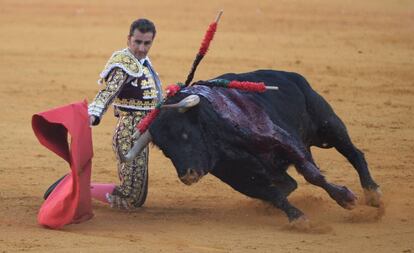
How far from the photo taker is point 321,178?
708cm

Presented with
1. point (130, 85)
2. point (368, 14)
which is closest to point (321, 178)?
point (130, 85)

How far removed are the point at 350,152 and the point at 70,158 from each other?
2136mm

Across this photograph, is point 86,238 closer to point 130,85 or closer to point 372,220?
point 130,85

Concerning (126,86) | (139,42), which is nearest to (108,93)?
(126,86)

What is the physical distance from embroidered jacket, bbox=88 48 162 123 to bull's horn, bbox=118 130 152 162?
1.11 feet

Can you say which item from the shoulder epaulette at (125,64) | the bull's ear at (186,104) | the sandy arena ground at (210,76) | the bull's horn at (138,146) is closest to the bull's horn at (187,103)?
the bull's ear at (186,104)

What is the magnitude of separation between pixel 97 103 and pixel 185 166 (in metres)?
0.77

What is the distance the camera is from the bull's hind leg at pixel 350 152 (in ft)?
25.3

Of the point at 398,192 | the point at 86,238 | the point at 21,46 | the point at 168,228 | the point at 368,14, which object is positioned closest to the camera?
the point at 86,238

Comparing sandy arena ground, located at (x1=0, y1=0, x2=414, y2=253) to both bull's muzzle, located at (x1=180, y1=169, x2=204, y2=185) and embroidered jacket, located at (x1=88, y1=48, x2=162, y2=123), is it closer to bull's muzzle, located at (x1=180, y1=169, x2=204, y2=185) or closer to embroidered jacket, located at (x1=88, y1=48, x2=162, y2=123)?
bull's muzzle, located at (x1=180, y1=169, x2=204, y2=185)

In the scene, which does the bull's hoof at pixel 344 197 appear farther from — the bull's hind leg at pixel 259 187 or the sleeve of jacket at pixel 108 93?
the sleeve of jacket at pixel 108 93

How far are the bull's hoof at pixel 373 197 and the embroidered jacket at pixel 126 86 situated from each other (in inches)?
66.3

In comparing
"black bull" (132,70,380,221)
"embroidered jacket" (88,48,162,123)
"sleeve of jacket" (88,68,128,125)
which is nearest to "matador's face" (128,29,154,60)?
"embroidered jacket" (88,48,162,123)

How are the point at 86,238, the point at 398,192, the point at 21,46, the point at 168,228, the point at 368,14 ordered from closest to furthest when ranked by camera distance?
1. the point at 86,238
2. the point at 168,228
3. the point at 398,192
4. the point at 21,46
5. the point at 368,14
